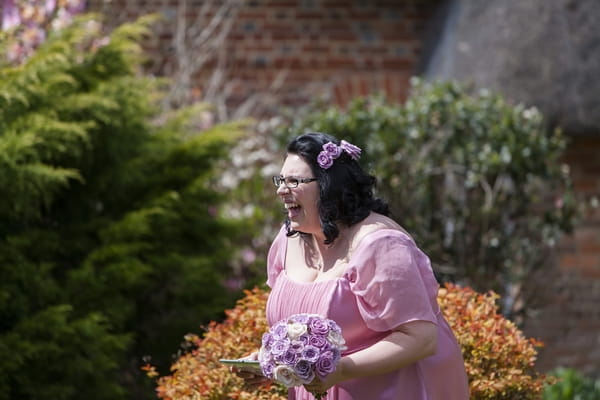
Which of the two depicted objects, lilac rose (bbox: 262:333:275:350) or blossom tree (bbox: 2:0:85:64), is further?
blossom tree (bbox: 2:0:85:64)

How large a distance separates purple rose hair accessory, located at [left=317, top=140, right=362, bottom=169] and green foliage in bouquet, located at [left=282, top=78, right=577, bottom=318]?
11.3 feet

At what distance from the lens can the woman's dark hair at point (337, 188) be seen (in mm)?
3287

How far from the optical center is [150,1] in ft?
29.2

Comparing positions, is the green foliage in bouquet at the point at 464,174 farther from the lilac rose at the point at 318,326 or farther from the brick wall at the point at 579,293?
the lilac rose at the point at 318,326

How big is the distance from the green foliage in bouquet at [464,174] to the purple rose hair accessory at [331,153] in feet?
11.3

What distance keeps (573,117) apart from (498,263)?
59.5 inches

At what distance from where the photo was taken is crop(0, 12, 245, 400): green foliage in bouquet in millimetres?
5363

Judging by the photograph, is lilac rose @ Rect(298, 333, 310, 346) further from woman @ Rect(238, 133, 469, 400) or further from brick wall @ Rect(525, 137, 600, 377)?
brick wall @ Rect(525, 137, 600, 377)

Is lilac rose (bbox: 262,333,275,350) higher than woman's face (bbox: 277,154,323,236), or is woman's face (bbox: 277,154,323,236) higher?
woman's face (bbox: 277,154,323,236)

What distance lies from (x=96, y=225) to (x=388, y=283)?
326cm

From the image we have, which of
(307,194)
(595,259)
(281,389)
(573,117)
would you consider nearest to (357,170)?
(307,194)

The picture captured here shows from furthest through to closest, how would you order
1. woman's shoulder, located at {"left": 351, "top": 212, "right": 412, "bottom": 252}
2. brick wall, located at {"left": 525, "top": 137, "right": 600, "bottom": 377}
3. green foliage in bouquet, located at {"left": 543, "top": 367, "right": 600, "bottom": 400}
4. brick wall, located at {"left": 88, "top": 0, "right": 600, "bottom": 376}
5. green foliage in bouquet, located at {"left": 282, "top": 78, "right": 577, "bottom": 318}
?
brick wall, located at {"left": 88, "top": 0, "right": 600, "bottom": 376}, brick wall, located at {"left": 525, "top": 137, "right": 600, "bottom": 377}, green foliage in bouquet, located at {"left": 282, "top": 78, "right": 577, "bottom": 318}, green foliage in bouquet, located at {"left": 543, "top": 367, "right": 600, "bottom": 400}, woman's shoulder, located at {"left": 351, "top": 212, "right": 412, "bottom": 252}

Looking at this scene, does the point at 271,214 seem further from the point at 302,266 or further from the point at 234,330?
the point at 302,266

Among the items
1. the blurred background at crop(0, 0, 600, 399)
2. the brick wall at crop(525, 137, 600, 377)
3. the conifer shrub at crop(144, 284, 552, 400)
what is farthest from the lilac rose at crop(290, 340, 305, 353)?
the brick wall at crop(525, 137, 600, 377)
